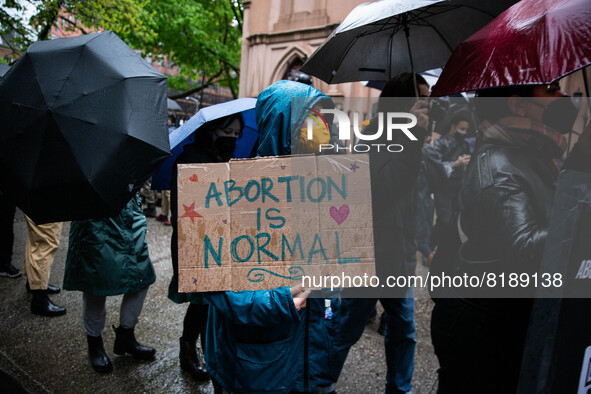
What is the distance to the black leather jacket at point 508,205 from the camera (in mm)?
1556

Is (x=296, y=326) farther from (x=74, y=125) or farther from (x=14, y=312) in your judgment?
(x=14, y=312)

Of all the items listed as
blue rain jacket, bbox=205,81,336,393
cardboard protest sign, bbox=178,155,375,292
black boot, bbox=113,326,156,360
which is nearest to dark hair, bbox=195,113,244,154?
blue rain jacket, bbox=205,81,336,393

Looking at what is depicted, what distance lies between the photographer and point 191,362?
2857mm

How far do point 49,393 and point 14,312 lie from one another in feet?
4.78

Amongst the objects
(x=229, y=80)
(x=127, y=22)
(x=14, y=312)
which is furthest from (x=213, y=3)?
(x=14, y=312)

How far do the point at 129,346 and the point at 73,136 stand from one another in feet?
6.50

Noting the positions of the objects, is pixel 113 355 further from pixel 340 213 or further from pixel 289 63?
pixel 289 63

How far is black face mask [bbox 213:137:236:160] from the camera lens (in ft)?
7.92

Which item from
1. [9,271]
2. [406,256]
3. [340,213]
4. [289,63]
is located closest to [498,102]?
[340,213]

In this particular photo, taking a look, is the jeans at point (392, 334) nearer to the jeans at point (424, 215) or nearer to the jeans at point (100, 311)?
the jeans at point (100, 311)

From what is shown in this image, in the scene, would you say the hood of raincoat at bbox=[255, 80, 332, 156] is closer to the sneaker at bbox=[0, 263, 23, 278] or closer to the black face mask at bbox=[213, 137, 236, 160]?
the black face mask at bbox=[213, 137, 236, 160]

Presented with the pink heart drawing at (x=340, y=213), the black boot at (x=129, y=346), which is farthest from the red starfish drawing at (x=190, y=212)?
the black boot at (x=129, y=346)

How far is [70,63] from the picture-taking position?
175 centimetres

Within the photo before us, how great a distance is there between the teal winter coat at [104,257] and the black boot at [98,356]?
18.0 inches
